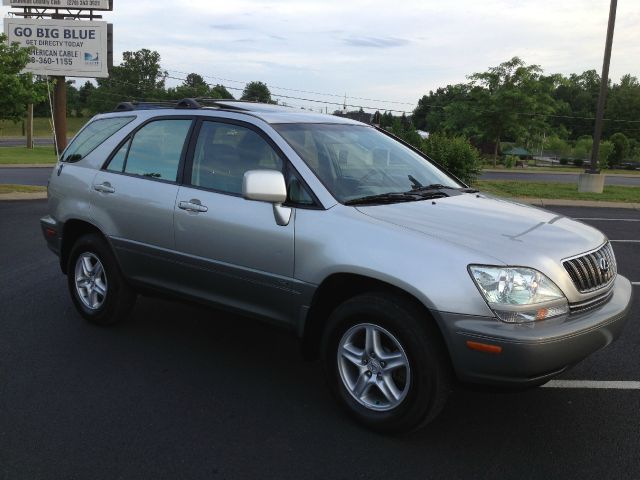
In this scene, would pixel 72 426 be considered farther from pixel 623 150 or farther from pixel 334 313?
pixel 623 150

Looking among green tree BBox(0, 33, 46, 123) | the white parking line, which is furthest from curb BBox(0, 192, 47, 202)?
the white parking line

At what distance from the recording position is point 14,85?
1441 centimetres

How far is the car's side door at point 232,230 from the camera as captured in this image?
3.83m

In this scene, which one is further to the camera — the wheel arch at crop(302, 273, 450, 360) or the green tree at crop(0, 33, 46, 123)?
the green tree at crop(0, 33, 46, 123)

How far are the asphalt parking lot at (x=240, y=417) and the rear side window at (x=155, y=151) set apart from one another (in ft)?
4.40

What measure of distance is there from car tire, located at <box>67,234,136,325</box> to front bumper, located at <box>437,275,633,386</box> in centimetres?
295

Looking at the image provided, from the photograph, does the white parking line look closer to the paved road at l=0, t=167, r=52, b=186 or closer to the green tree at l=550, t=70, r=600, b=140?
the paved road at l=0, t=167, r=52, b=186

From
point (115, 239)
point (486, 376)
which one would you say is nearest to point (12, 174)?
point (115, 239)

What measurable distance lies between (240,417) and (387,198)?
1591 millimetres

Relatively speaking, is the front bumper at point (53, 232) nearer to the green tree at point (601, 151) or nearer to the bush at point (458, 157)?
the bush at point (458, 157)

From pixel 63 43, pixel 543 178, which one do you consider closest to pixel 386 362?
pixel 63 43

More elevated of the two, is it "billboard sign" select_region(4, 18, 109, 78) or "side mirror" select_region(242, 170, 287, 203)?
"billboard sign" select_region(4, 18, 109, 78)

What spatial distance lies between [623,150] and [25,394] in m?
70.3

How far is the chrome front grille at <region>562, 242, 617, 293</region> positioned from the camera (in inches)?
131
